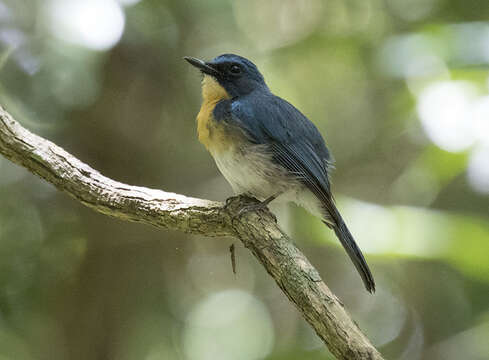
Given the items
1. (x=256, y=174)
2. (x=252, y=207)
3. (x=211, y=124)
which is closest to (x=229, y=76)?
(x=211, y=124)

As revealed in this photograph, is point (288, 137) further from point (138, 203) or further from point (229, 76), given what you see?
point (138, 203)

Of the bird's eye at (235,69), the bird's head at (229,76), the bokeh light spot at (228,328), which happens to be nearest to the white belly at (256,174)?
the bird's head at (229,76)

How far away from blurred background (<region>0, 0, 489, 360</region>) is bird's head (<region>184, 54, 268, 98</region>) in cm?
118

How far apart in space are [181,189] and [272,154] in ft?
6.71

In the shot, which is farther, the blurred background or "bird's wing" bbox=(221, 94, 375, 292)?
the blurred background

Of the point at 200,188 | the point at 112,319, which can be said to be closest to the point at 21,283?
the point at 112,319

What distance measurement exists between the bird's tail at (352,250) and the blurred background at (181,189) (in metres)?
1.07

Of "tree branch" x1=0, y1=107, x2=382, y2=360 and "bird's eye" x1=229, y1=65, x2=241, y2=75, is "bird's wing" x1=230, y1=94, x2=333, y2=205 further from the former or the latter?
"tree branch" x1=0, y1=107, x2=382, y2=360

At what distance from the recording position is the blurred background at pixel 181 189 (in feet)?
16.5

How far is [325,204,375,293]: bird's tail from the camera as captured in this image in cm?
325

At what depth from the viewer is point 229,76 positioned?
3908mm

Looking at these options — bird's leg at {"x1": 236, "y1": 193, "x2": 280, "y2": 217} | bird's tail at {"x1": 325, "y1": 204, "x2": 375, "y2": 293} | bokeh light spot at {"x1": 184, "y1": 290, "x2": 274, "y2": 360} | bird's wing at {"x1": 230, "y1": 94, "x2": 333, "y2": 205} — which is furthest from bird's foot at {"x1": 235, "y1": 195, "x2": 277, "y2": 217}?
bokeh light spot at {"x1": 184, "y1": 290, "x2": 274, "y2": 360}

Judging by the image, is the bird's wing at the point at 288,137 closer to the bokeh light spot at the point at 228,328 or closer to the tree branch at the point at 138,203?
the tree branch at the point at 138,203

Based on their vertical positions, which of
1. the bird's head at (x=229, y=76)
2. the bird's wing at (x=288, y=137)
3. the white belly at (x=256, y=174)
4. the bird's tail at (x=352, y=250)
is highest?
the bird's head at (x=229, y=76)
